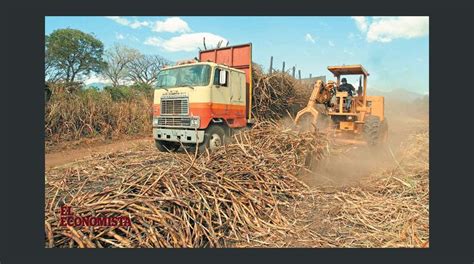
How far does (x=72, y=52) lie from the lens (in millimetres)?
25453

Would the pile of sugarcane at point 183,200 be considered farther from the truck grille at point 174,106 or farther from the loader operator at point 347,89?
the loader operator at point 347,89

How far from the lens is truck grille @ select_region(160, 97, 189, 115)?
7797 millimetres

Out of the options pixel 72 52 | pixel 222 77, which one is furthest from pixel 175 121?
pixel 72 52

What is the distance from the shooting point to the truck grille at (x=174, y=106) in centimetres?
780

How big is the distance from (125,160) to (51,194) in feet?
6.56

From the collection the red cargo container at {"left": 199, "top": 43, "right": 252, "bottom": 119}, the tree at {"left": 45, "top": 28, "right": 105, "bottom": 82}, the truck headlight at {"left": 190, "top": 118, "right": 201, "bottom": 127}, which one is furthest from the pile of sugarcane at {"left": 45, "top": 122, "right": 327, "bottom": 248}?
the tree at {"left": 45, "top": 28, "right": 105, "bottom": 82}

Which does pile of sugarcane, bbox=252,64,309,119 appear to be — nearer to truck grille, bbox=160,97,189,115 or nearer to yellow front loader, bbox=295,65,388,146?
yellow front loader, bbox=295,65,388,146

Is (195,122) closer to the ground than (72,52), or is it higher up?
closer to the ground

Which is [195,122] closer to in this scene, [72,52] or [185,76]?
[185,76]

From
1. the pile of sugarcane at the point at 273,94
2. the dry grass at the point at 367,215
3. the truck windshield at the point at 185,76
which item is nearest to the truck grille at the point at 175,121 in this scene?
the truck windshield at the point at 185,76

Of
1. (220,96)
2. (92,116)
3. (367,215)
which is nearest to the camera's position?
(367,215)

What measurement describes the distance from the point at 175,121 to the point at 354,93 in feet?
19.4

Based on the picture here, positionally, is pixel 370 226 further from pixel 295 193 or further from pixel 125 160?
pixel 125 160

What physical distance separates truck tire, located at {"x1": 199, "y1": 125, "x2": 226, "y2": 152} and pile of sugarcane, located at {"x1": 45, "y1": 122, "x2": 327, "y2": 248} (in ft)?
4.01
